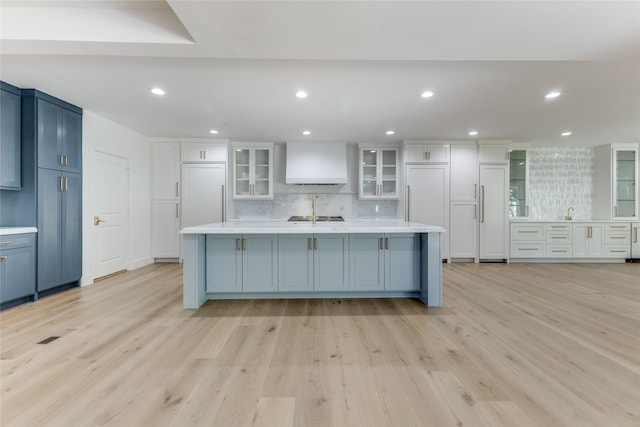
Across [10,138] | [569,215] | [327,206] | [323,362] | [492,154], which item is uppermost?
[492,154]

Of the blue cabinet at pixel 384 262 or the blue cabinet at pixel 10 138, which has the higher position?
the blue cabinet at pixel 10 138

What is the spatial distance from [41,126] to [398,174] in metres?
5.41

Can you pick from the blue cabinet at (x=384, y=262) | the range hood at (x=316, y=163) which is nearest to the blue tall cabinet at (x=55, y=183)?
the range hood at (x=316, y=163)

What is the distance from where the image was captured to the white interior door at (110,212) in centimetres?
400

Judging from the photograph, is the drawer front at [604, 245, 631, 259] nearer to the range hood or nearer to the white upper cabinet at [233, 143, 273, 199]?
the range hood

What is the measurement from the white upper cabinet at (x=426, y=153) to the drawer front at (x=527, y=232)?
1.93 metres

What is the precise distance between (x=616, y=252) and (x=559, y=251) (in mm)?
1157

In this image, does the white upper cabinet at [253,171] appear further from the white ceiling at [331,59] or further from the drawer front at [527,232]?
the drawer front at [527,232]

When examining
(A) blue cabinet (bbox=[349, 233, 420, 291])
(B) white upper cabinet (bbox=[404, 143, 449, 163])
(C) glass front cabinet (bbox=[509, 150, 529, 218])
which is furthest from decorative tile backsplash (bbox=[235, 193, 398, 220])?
(A) blue cabinet (bbox=[349, 233, 420, 291])

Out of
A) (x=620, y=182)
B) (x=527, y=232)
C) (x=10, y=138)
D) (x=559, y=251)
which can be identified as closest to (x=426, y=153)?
(x=527, y=232)

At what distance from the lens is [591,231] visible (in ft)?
17.5

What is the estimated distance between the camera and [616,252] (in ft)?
17.5

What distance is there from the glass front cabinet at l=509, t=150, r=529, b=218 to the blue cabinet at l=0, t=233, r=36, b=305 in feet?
25.0

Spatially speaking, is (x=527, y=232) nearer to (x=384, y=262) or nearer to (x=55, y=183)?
(x=384, y=262)
